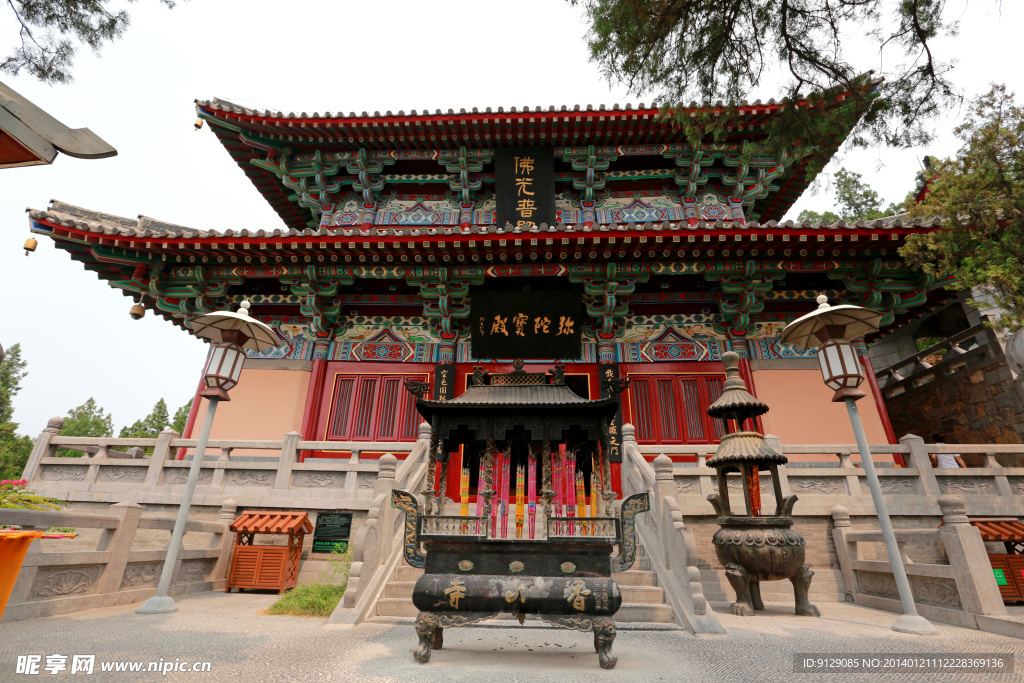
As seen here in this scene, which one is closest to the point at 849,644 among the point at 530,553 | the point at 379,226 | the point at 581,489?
the point at 581,489

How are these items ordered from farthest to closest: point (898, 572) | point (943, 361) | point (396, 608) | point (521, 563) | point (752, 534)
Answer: point (943, 361) < point (752, 534) < point (396, 608) < point (898, 572) < point (521, 563)

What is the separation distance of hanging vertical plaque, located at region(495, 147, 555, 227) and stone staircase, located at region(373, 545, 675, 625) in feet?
23.3

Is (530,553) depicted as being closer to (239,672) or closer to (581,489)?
(581,489)

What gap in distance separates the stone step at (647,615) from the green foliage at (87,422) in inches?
1809

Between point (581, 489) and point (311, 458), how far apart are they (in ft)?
19.8

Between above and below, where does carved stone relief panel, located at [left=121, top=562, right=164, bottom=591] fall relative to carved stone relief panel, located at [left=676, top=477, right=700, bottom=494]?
below

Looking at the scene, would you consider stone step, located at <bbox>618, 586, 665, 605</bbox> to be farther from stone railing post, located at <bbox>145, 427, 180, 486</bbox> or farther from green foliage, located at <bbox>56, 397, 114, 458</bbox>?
green foliage, located at <bbox>56, 397, 114, 458</bbox>

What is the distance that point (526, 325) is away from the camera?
907cm

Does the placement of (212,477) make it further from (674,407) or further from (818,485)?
(818,485)

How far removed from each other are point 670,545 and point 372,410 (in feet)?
19.2

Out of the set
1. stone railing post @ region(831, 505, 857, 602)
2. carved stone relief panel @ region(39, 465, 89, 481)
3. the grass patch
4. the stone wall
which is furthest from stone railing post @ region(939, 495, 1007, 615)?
carved stone relief panel @ region(39, 465, 89, 481)

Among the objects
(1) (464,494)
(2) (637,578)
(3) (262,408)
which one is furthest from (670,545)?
(3) (262,408)

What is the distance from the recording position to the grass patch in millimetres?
5262

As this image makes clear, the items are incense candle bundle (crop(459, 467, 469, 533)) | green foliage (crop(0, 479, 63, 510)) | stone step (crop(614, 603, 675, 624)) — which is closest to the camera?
green foliage (crop(0, 479, 63, 510))
